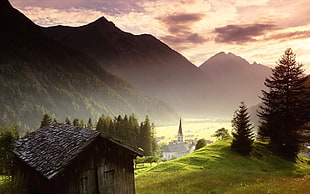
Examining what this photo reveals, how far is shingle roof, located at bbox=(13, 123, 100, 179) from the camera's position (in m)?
17.9

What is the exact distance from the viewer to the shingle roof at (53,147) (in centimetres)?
1794

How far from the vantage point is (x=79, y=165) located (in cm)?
1827

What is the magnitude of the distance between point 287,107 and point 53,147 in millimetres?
46366

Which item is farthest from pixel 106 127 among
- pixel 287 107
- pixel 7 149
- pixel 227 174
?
pixel 227 174

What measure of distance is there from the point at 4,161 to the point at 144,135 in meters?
70.7

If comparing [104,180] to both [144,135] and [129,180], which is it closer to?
[129,180]

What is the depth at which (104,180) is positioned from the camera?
62.8ft

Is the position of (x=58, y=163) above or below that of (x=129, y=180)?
above

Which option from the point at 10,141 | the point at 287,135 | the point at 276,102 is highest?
the point at 276,102

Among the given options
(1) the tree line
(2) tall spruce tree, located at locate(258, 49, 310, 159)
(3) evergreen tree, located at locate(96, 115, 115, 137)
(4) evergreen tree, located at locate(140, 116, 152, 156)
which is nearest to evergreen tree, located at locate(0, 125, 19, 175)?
(2) tall spruce tree, located at locate(258, 49, 310, 159)

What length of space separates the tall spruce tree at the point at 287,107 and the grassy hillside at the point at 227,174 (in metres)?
3.10

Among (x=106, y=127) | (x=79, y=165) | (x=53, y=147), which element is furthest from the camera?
(x=106, y=127)

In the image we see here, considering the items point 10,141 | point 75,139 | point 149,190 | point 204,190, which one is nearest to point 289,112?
point 204,190

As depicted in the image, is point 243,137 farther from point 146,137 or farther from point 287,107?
point 146,137
